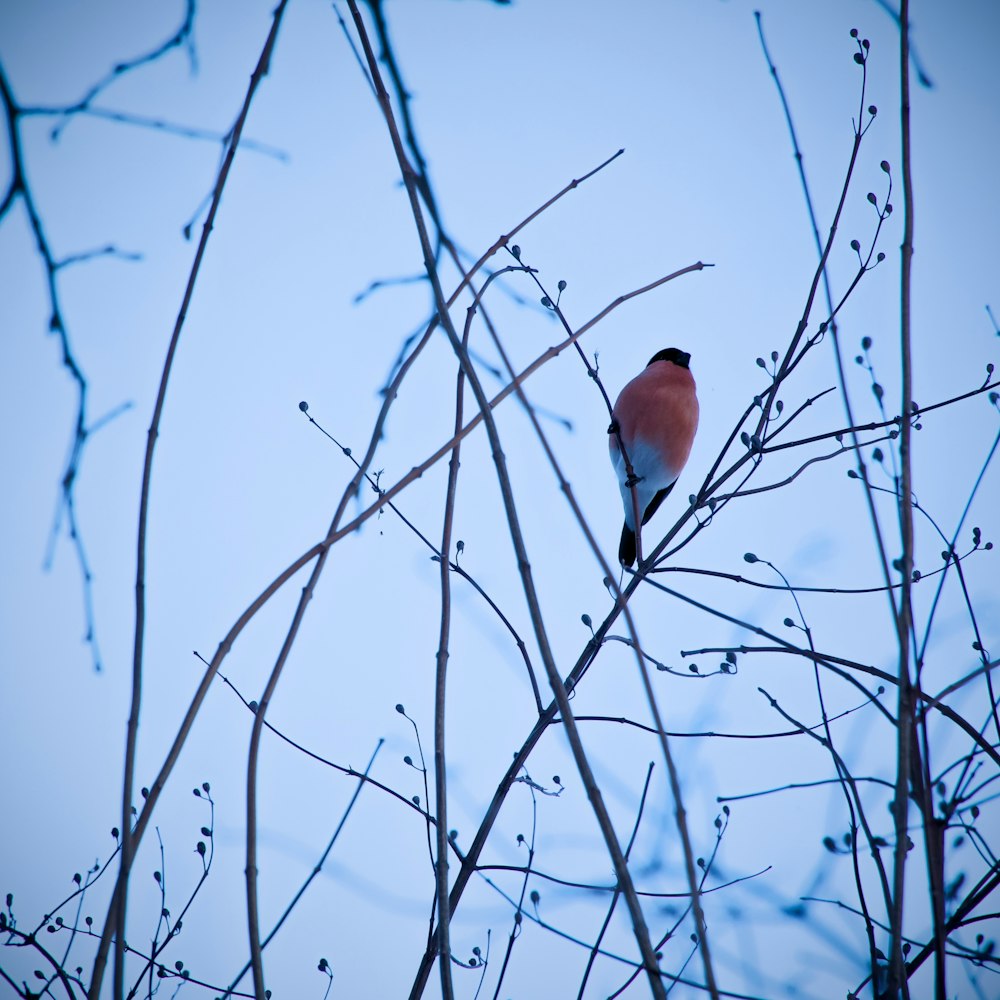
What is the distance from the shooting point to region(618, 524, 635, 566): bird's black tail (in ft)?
9.99

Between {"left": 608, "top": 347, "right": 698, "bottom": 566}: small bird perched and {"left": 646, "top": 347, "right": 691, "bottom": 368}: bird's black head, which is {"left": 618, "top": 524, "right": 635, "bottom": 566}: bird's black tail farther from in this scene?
{"left": 646, "top": 347, "right": 691, "bottom": 368}: bird's black head

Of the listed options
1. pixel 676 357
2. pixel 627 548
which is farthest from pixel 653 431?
pixel 676 357

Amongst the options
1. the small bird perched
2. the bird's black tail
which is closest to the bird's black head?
the small bird perched

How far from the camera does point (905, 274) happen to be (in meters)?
0.77

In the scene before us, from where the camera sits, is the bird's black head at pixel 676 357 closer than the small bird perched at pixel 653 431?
No

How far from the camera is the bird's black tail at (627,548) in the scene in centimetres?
304

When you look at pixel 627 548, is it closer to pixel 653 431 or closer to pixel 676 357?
pixel 653 431

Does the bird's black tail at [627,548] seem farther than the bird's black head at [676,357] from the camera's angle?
No

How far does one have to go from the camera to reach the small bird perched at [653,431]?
117 inches

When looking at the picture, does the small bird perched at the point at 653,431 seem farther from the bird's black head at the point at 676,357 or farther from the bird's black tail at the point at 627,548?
the bird's black head at the point at 676,357

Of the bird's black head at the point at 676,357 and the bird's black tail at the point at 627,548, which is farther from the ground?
the bird's black head at the point at 676,357

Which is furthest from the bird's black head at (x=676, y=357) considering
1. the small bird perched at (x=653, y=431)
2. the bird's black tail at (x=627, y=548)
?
the bird's black tail at (x=627, y=548)

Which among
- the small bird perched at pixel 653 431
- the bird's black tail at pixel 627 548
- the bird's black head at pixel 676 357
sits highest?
the bird's black head at pixel 676 357

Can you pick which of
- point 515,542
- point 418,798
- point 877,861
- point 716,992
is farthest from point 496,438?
point 418,798
